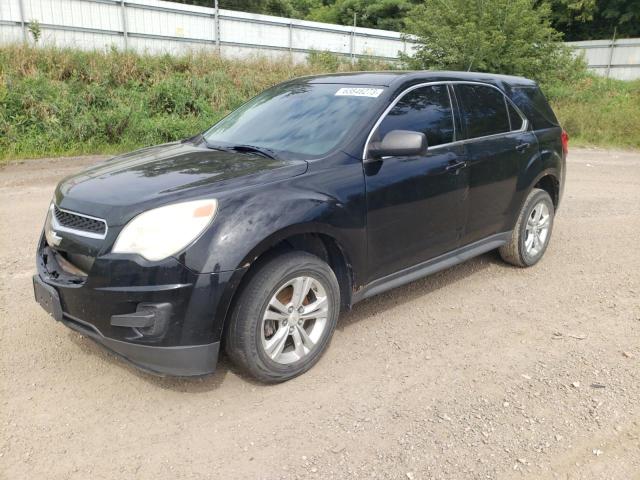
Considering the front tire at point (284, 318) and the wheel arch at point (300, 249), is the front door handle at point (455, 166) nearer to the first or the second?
the wheel arch at point (300, 249)

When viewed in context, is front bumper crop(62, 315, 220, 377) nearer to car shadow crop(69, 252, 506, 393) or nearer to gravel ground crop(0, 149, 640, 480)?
car shadow crop(69, 252, 506, 393)

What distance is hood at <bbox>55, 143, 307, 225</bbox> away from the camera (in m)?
2.94

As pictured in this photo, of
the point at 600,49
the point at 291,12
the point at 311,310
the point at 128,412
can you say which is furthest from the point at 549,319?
the point at 291,12

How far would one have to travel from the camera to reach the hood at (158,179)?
9.63 feet

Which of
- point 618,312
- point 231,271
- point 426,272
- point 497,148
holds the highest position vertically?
point 497,148

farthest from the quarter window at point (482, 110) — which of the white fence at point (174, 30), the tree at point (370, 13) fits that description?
the tree at point (370, 13)

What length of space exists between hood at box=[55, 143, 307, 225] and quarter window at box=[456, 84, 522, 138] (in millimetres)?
1736

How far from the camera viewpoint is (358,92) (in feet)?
13.1

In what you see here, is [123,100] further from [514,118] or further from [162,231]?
[162,231]

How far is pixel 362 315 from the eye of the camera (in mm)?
4242

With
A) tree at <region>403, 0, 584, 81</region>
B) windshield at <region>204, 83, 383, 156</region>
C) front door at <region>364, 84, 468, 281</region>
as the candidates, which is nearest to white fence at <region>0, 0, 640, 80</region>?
tree at <region>403, 0, 584, 81</region>

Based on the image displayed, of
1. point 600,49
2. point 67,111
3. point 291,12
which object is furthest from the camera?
point 291,12

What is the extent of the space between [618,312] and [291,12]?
4206 centimetres

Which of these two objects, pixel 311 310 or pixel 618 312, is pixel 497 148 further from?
pixel 311 310
